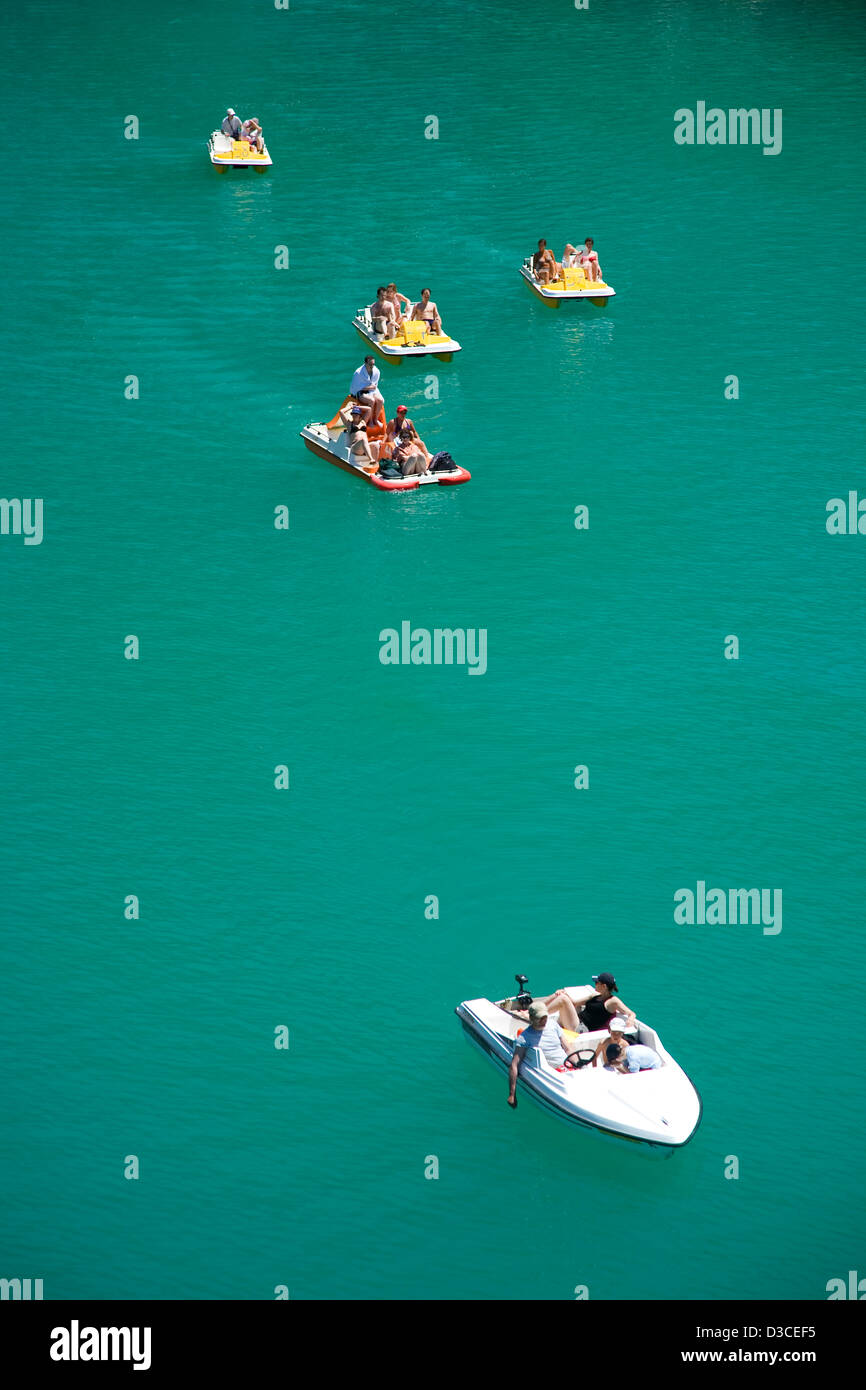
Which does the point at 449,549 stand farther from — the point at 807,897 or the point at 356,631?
the point at 807,897

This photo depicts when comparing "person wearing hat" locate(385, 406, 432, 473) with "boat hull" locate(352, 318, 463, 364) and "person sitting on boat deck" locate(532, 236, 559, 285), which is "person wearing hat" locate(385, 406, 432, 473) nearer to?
"boat hull" locate(352, 318, 463, 364)

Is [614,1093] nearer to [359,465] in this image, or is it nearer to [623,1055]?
[623,1055]

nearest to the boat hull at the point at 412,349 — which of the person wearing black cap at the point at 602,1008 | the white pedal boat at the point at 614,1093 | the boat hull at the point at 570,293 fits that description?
the boat hull at the point at 570,293

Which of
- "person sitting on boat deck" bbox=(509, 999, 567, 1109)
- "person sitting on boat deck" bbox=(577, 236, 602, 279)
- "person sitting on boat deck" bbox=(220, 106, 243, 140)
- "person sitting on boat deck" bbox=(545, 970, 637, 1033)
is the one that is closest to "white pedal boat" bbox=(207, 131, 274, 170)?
"person sitting on boat deck" bbox=(220, 106, 243, 140)

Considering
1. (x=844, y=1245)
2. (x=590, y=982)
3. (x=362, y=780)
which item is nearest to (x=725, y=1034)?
(x=590, y=982)

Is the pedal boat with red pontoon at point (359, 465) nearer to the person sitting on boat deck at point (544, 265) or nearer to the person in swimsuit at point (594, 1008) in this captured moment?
the person sitting on boat deck at point (544, 265)

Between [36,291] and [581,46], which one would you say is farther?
[581,46]
